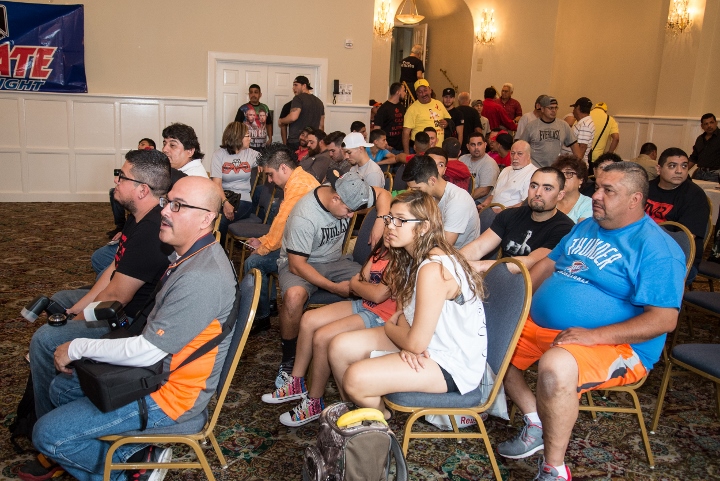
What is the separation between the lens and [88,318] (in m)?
2.30

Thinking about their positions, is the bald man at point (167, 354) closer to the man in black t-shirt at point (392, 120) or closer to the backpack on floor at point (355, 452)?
the backpack on floor at point (355, 452)

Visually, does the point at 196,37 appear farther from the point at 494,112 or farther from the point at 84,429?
the point at 84,429

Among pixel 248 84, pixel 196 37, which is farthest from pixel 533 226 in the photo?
pixel 196 37

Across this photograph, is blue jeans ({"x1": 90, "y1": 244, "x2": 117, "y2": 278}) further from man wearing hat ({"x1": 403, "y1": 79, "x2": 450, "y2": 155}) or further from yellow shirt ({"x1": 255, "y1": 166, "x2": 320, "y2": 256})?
man wearing hat ({"x1": 403, "y1": 79, "x2": 450, "y2": 155})

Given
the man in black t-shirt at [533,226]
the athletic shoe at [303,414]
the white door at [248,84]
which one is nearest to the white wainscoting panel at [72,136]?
the white door at [248,84]

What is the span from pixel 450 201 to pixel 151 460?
2307 mm

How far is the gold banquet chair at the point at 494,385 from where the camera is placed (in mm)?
2180

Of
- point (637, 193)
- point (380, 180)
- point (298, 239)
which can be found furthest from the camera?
point (380, 180)

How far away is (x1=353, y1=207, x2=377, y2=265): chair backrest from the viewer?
3.62 meters

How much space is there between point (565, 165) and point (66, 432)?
314cm


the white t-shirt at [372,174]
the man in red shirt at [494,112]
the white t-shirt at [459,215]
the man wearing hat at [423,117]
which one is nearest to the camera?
the white t-shirt at [459,215]

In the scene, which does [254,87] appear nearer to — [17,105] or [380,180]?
[17,105]

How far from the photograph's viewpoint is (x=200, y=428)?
6.77 feet

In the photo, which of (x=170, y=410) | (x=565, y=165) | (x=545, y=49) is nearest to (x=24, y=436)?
(x=170, y=410)
